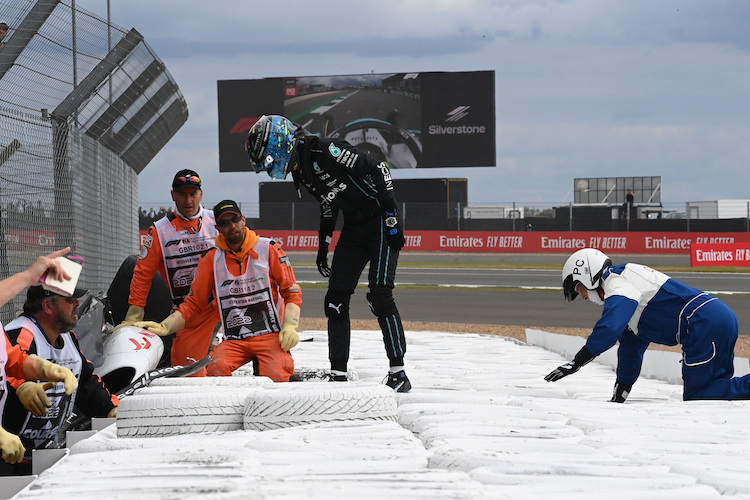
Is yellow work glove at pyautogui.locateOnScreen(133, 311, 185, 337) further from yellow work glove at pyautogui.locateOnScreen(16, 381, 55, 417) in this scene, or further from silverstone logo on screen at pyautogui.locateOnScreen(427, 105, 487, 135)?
silverstone logo on screen at pyautogui.locateOnScreen(427, 105, 487, 135)

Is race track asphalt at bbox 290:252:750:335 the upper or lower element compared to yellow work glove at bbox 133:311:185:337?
lower

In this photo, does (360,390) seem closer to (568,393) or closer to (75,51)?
(568,393)

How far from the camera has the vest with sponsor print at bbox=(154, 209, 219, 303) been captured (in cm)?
Answer: 637

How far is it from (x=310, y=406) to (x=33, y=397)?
4.05 ft

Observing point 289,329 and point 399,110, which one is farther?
Result: point 399,110

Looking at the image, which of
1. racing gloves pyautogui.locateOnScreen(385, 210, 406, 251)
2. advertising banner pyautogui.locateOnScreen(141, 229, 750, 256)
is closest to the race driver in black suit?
racing gloves pyautogui.locateOnScreen(385, 210, 406, 251)

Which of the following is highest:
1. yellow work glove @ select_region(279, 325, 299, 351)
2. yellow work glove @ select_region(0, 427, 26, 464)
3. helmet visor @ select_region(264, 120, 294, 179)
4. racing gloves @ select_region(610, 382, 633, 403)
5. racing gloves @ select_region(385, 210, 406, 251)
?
helmet visor @ select_region(264, 120, 294, 179)

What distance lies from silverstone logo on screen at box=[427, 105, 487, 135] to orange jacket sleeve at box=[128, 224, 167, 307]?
35997mm

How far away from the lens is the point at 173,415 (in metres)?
3.76

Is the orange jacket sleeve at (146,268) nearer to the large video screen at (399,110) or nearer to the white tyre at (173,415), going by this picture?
the white tyre at (173,415)

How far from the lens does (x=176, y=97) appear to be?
32.6ft

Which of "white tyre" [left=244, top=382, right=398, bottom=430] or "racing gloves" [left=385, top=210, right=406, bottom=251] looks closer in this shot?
"white tyre" [left=244, top=382, right=398, bottom=430]

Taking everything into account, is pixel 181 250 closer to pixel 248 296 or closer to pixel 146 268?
pixel 146 268

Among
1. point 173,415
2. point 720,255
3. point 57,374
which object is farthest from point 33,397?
point 720,255
